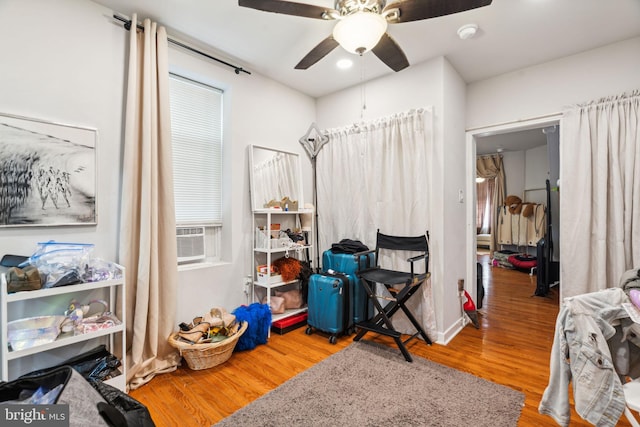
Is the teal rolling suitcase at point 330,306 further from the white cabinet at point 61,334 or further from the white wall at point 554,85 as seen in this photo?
the white wall at point 554,85

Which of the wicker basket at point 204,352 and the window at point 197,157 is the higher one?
the window at point 197,157

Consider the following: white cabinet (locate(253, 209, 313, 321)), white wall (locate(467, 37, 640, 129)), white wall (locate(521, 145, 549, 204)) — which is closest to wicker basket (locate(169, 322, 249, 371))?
white cabinet (locate(253, 209, 313, 321))

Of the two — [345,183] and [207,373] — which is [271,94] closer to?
[345,183]

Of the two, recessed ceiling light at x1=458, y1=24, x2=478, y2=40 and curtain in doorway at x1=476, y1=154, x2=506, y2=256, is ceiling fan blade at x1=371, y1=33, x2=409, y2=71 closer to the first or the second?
recessed ceiling light at x1=458, y1=24, x2=478, y2=40

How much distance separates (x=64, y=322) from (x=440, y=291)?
2819 mm

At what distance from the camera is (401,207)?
9.87 ft

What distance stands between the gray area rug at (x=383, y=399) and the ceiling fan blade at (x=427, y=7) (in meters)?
2.23

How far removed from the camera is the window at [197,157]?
2.68 m

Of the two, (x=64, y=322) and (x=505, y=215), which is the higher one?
(x=505, y=215)

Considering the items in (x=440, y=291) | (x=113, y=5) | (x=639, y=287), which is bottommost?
(x=440, y=291)

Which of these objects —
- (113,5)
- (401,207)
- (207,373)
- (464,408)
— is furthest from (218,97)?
(464,408)

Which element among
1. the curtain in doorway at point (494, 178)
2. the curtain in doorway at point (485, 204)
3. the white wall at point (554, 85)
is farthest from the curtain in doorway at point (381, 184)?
the curtain in doorway at point (485, 204)

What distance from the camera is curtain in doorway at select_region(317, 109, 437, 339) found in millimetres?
2836

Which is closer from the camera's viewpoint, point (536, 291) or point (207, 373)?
point (207, 373)
